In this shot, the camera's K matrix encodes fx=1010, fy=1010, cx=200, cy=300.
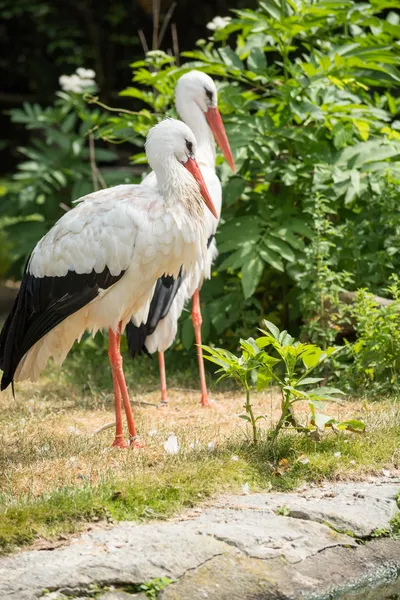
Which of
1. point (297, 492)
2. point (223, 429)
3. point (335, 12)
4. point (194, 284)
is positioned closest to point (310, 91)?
point (335, 12)

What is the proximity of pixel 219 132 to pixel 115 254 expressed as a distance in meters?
1.87

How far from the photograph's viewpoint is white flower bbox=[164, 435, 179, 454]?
16.2ft

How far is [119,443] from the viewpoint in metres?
5.23

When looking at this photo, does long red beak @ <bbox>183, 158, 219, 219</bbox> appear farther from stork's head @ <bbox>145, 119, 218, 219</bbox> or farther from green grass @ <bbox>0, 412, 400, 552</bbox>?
green grass @ <bbox>0, 412, 400, 552</bbox>

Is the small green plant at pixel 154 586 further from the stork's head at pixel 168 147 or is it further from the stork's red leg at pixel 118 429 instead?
the stork's head at pixel 168 147

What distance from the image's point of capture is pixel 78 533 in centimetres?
401

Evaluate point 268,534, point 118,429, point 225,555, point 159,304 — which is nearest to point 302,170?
point 159,304

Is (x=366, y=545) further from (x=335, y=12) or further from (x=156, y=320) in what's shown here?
(x=335, y=12)

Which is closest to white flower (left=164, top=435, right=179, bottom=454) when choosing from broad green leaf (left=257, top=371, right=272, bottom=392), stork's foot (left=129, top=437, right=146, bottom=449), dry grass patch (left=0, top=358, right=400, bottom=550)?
dry grass patch (left=0, top=358, right=400, bottom=550)

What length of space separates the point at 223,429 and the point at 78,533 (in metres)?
1.71

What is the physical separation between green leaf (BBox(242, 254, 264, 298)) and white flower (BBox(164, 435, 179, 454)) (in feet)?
5.90

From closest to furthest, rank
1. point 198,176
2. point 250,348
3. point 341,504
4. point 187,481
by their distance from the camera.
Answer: point 341,504 < point 187,481 < point 250,348 < point 198,176

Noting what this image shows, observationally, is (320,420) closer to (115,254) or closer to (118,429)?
(118,429)

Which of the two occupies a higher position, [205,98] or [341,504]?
[205,98]
